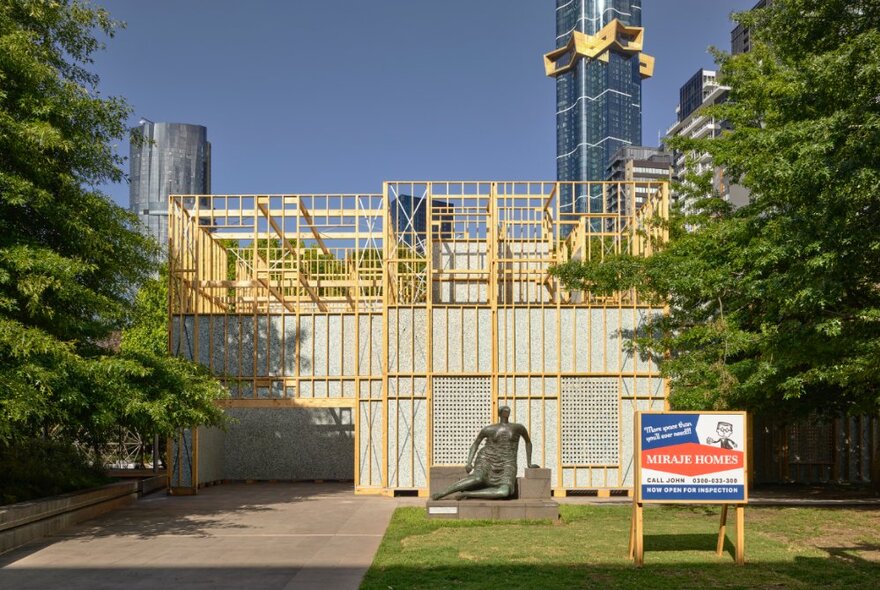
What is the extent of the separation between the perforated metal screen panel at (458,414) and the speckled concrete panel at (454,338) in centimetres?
35

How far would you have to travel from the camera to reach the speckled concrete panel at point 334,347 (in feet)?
67.2

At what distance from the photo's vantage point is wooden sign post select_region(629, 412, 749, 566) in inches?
415

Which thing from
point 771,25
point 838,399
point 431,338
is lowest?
point 838,399

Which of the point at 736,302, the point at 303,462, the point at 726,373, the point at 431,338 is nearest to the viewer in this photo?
the point at 726,373

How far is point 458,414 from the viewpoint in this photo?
775 inches

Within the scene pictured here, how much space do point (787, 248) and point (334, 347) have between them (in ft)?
35.4

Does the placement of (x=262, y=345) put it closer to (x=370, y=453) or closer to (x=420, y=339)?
(x=370, y=453)

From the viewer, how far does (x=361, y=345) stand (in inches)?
807

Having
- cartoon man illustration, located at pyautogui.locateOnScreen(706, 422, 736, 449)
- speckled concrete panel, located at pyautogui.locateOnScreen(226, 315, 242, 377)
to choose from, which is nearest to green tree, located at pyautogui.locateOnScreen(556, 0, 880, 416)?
cartoon man illustration, located at pyautogui.locateOnScreen(706, 422, 736, 449)

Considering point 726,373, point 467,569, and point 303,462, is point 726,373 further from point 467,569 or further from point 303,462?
point 303,462

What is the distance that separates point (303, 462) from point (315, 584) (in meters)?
15.9

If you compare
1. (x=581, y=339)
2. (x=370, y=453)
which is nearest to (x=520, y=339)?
(x=581, y=339)

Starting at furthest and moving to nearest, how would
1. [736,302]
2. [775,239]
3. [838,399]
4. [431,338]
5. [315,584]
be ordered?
[431,338], [838,399], [736,302], [775,239], [315,584]

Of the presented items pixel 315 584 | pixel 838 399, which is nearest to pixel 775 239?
pixel 838 399
